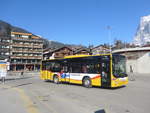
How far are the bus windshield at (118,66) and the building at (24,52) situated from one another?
68650 mm

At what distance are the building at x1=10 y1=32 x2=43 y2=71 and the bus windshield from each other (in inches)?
2703

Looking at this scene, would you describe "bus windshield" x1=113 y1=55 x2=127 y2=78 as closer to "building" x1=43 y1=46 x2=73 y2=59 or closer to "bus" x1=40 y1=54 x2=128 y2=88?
"bus" x1=40 y1=54 x2=128 y2=88

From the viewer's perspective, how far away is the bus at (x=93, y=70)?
39.4 feet

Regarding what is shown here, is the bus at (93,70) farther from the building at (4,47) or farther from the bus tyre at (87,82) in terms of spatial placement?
the building at (4,47)

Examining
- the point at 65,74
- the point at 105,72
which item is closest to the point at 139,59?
the point at 65,74

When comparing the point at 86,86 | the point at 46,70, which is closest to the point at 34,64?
the point at 46,70

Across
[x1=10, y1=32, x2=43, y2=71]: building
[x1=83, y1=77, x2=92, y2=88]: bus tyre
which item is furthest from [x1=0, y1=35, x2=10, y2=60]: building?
[x1=83, y1=77, x2=92, y2=88]: bus tyre

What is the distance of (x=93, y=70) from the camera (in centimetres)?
1327

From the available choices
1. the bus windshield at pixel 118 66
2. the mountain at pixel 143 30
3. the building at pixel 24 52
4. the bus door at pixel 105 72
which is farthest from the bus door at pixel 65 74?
the mountain at pixel 143 30

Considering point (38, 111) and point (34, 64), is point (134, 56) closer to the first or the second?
point (38, 111)

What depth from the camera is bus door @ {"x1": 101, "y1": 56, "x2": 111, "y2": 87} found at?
12.0 m

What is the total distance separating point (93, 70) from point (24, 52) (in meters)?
68.8

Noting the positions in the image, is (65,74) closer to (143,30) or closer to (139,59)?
(139,59)

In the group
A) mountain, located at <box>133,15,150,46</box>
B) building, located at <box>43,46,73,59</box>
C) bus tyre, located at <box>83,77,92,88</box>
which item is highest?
mountain, located at <box>133,15,150,46</box>
